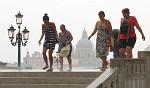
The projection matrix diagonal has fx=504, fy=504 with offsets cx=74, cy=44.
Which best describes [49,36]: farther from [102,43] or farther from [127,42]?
[127,42]

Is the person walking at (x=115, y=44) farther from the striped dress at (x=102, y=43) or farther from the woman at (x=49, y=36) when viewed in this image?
the woman at (x=49, y=36)

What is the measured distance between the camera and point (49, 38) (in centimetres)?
1390

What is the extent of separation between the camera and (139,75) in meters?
8.28

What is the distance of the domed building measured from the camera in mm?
184000

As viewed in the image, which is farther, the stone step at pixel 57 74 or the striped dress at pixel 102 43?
the striped dress at pixel 102 43

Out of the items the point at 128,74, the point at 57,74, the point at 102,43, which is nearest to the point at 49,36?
the point at 57,74

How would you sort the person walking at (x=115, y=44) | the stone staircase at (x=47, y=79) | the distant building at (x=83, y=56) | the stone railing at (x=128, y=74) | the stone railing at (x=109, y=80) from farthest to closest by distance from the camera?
the distant building at (x=83, y=56)
the person walking at (x=115, y=44)
the stone staircase at (x=47, y=79)
the stone railing at (x=128, y=74)
the stone railing at (x=109, y=80)

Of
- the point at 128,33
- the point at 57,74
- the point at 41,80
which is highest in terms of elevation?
the point at 128,33

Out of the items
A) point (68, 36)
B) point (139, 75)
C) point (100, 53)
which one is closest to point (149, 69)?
point (139, 75)

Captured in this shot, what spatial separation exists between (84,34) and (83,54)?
15.0m

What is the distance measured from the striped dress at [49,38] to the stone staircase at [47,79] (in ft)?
3.36

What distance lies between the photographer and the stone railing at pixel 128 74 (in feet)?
26.2

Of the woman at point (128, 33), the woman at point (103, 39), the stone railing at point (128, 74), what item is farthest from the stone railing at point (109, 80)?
the woman at point (103, 39)

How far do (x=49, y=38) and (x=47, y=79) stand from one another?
156cm
